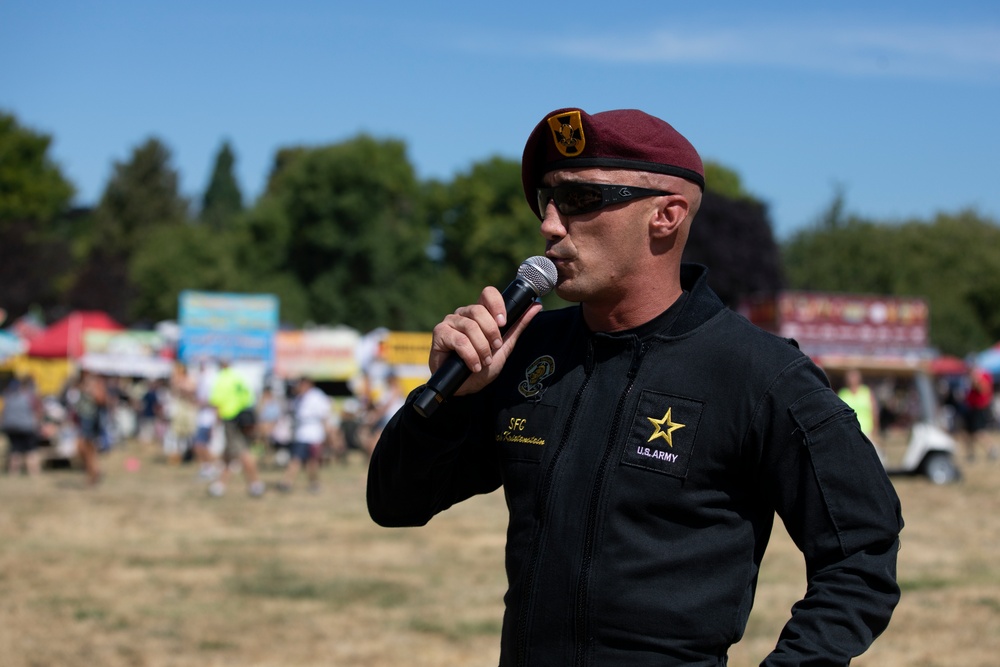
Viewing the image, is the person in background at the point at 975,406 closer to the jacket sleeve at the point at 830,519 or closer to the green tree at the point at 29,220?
the jacket sleeve at the point at 830,519

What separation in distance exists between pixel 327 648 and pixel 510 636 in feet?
18.5

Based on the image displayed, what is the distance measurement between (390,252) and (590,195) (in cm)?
6118

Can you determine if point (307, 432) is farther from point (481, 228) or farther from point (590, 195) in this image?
point (481, 228)

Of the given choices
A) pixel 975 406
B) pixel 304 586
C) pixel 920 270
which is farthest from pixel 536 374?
pixel 920 270

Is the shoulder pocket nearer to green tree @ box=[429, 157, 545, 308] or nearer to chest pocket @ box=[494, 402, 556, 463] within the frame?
chest pocket @ box=[494, 402, 556, 463]

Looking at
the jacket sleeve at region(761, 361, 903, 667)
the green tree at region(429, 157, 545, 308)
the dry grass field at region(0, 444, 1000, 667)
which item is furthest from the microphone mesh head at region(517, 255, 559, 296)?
the green tree at region(429, 157, 545, 308)

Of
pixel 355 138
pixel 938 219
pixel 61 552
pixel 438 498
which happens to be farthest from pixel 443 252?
pixel 438 498

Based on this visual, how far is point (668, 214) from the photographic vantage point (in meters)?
2.37

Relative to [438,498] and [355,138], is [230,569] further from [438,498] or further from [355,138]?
[355,138]

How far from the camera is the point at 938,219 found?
→ 7919 cm

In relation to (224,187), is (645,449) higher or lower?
lower

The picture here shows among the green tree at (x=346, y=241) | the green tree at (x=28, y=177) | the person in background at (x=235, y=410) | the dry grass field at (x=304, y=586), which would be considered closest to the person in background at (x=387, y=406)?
the person in background at (x=235, y=410)

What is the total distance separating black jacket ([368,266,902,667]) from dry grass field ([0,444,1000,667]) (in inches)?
210

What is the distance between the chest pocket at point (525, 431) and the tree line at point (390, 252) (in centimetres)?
5295
